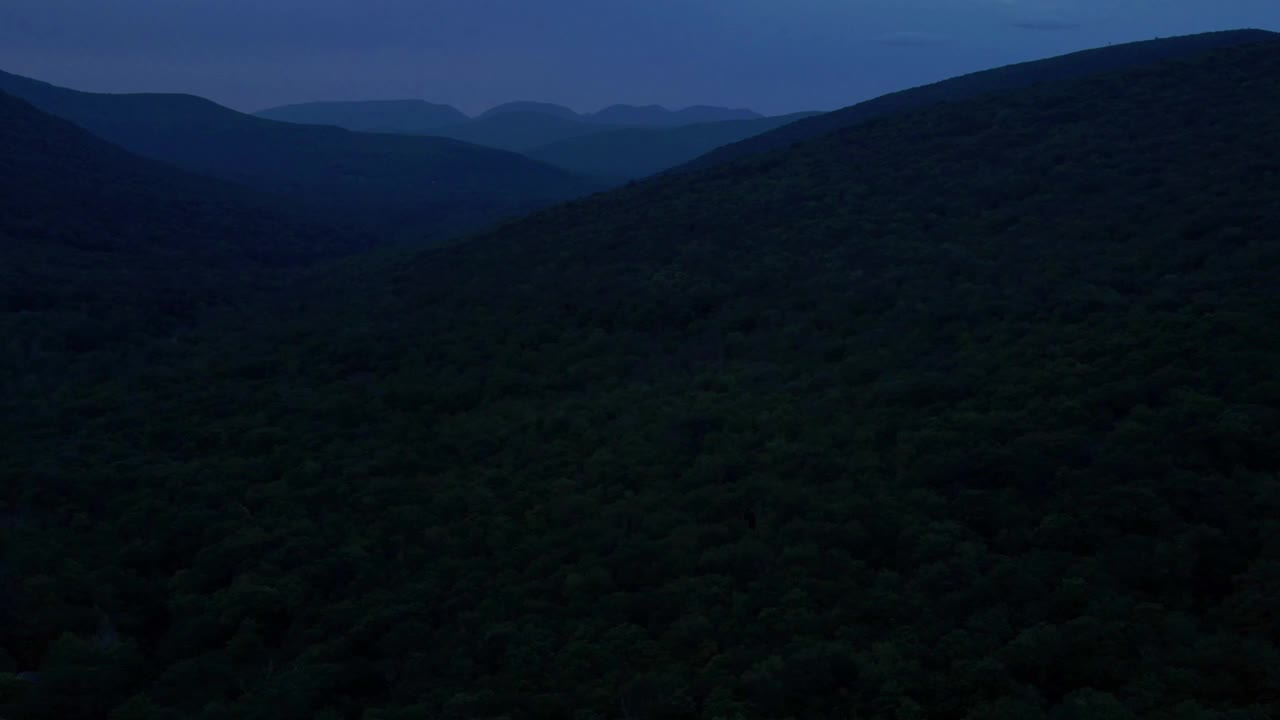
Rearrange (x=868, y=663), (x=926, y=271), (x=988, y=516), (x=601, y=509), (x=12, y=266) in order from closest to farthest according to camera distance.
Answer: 1. (x=868, y=663)
2. (x=988, y=516)
3. (x=601, y=509)
4. (x=926, y=271)
5. (x=12, y=266)

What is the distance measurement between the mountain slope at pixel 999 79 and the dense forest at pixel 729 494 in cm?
2024

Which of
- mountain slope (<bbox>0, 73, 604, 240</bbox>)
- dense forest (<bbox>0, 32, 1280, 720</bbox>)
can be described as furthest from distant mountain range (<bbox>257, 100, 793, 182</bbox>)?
dense forest (<bbox>0, 32, 1280, 720</bbox>)

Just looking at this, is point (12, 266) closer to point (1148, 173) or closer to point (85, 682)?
point (85, 682)

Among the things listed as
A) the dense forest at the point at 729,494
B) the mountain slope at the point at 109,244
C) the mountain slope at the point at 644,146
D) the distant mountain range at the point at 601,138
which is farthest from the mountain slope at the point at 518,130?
the dense forest at the point at 729,494

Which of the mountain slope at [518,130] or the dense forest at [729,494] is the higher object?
the mountain slope at [518,130]

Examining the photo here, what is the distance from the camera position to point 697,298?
61.9 feet

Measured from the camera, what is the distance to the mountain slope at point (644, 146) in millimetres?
114000

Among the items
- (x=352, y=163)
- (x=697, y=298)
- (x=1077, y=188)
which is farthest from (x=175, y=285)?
(x=352, y=163)

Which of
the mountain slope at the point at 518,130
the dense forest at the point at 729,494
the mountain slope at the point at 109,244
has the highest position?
the mountain slope at the point at 518,130

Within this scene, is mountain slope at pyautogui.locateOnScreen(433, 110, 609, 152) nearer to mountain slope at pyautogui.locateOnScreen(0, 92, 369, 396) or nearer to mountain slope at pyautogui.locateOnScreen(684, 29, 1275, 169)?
mountain slope at pyautogui.locateOnScreen(684, 29, 1275, 169)

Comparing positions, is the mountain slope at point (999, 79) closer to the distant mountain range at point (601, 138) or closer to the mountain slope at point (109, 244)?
the mountain slope at point (109, 244)

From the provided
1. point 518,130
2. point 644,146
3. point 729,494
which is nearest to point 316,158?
point 644,146

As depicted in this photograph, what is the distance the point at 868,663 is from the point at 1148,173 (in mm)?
16337

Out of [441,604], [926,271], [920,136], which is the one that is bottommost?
[441,604]
